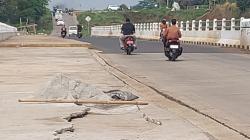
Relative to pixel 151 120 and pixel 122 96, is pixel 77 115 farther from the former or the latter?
pixel 122 96

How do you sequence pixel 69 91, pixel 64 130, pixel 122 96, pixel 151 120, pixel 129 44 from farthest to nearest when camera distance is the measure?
pixel 129 44 < pixel 122 96 < pixel 69 91 < pixel 151 120 < pixel 64 130

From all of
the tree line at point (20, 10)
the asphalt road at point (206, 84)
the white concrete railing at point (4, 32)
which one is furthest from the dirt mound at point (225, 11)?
the asphalt road at point (206, 84)

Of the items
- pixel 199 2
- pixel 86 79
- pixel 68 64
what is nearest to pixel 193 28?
pixel 68 64

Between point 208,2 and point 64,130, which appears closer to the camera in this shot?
point 64,130

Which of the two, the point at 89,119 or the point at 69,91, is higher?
the point at 69,91

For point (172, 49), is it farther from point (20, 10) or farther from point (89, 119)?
point (20, 10)

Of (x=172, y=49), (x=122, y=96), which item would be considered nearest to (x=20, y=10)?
(x=172, y=49)

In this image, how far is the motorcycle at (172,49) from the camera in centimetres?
2534

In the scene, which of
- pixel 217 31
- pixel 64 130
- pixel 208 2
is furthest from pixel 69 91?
pixel 208 2

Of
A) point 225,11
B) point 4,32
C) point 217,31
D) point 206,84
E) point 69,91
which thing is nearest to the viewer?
point 69,91

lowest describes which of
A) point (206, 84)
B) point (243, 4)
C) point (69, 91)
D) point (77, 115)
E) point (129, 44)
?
point (206, 84)

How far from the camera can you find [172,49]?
83.9 feet

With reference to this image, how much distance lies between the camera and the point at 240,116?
10781 millimetres

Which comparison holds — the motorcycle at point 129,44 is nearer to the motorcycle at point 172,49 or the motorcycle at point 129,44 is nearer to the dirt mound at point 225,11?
the motorcycle at point 172,49
